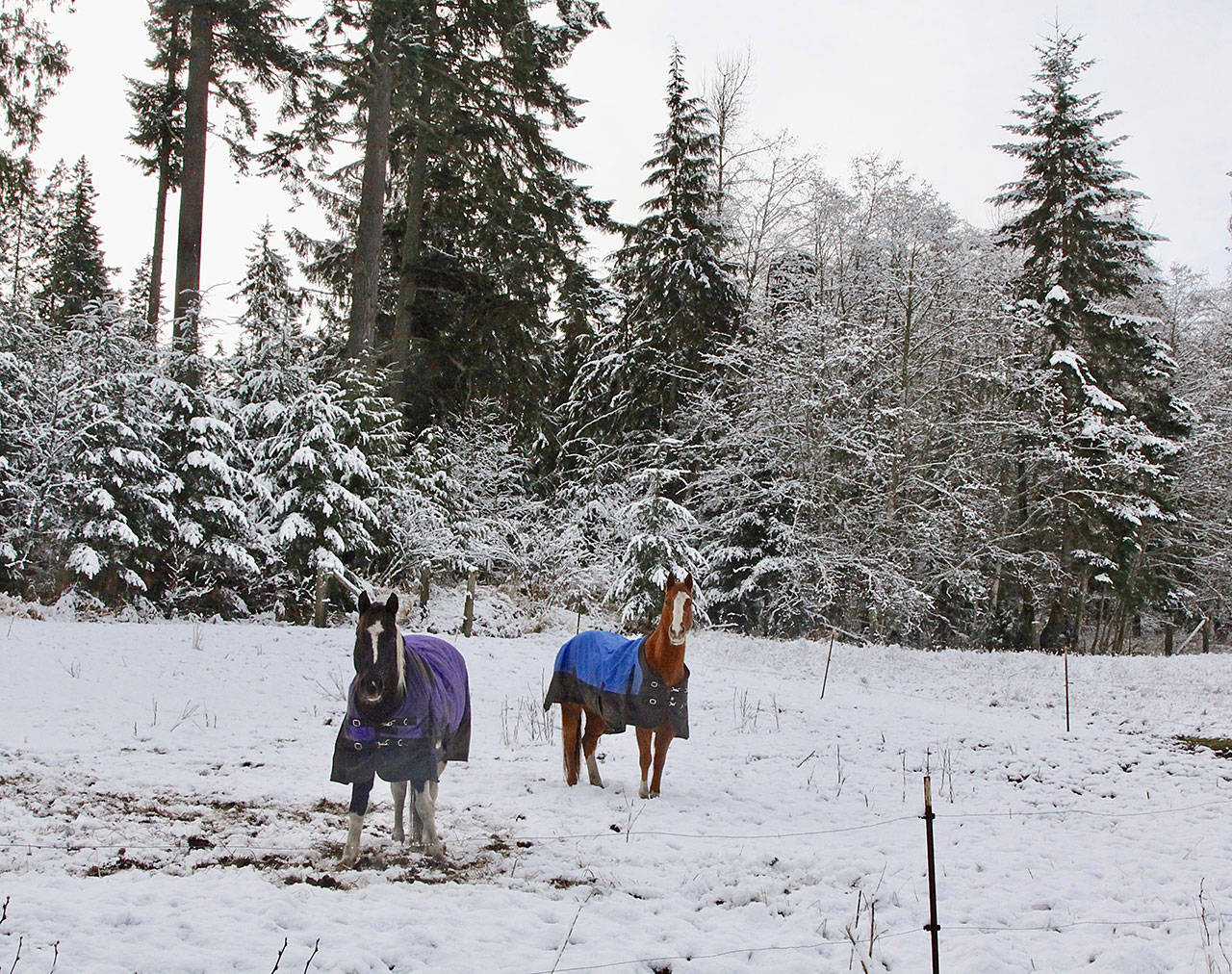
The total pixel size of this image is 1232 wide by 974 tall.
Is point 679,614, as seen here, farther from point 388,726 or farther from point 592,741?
point 388,726

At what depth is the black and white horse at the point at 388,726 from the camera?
205 inches

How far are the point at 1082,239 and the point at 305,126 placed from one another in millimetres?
19446

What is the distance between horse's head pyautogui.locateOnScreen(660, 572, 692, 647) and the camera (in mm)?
7250

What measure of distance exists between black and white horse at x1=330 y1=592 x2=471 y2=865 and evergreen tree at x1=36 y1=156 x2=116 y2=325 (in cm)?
3518

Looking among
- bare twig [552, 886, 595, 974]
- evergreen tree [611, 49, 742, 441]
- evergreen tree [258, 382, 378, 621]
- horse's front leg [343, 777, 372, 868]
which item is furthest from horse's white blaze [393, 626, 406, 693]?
evergreen tree [611, 49, 742, 441]

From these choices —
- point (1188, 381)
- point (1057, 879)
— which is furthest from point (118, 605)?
point (1188, 381)

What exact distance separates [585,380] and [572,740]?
55.4 ft

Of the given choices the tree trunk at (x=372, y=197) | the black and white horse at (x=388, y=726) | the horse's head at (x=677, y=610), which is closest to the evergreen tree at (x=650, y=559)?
the tree trunk at (x=372, y=197)

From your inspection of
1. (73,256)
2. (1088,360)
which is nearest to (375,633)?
(1088,360)

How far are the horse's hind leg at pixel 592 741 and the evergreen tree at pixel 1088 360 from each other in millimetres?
17818

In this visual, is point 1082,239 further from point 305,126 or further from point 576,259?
point 305,126

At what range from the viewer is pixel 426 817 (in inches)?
216

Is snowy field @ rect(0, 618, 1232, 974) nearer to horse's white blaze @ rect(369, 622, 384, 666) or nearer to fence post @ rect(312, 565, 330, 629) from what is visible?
horse's white blaze @ rect(369, 622, 384, 666)

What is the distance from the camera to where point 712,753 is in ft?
30.7
